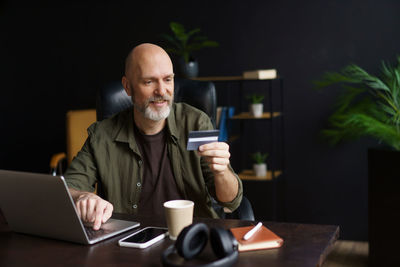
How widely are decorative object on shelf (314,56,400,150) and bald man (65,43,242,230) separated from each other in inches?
56.7

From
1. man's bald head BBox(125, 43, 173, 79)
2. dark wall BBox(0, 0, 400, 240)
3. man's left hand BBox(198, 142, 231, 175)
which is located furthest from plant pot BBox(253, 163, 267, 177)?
man's left hand BBox(198, 142, 231, 175)

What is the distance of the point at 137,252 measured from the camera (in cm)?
118

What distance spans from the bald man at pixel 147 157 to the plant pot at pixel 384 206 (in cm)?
138

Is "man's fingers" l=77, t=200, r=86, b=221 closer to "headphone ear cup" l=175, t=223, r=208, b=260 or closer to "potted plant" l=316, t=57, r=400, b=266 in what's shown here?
"headphone ear cup" l=175, t=223, r=208, b=260

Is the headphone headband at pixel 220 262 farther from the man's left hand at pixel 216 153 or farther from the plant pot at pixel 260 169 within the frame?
the plant pot at pixel 260 169

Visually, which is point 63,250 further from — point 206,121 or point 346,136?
point 346,136

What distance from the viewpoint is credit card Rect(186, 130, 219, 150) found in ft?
4.24

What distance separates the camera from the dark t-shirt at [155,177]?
1.98 metres

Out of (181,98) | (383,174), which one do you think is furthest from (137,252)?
(383,174)

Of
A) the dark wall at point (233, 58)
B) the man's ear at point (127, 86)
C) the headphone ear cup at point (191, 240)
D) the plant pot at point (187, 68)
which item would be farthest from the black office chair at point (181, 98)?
the dark wall at point (233, 58)

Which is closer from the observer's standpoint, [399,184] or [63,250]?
[63,250]

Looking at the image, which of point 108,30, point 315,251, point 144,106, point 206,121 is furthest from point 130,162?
point 108,30

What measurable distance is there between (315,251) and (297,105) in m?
2.70

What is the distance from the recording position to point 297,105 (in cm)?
375
